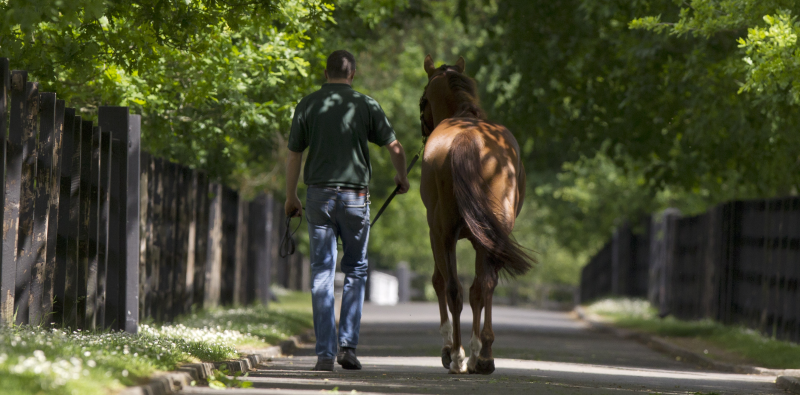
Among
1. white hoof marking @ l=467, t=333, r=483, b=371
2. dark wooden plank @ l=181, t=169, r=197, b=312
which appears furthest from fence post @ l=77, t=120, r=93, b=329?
dark wooden plank @ l=181, t=169, r=197, b=312

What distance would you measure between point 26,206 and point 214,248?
858cm

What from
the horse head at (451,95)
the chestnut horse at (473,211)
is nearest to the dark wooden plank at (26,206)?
the chestnut horse at (473,211)

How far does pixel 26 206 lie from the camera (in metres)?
7.82

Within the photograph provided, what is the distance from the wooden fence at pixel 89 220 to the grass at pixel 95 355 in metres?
0.36

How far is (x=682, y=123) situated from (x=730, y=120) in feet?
5.08

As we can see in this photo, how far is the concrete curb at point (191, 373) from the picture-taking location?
5754mm

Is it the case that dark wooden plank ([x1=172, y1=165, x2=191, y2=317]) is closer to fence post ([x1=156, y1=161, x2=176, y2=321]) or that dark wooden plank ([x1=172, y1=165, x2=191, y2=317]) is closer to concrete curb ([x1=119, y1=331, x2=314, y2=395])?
fence post ([x1=156, y1=161, x2=176, y2=321])

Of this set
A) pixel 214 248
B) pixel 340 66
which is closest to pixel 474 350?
pixel 340 66

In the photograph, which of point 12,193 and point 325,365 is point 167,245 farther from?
point 12,193

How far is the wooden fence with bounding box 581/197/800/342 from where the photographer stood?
13.8 m

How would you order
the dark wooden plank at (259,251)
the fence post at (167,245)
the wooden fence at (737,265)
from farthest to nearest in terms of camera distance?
the dark wooden plank at (259,251) → the wooden fence at (737,265) → the fence post at (167,245)

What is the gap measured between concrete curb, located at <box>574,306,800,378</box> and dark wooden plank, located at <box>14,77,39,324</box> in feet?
20.4

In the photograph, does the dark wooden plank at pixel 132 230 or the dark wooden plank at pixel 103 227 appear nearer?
the dark wooden plank at pixel 103 227

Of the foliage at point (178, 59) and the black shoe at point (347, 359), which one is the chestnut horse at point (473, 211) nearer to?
the black shoe at point (347, 359)
